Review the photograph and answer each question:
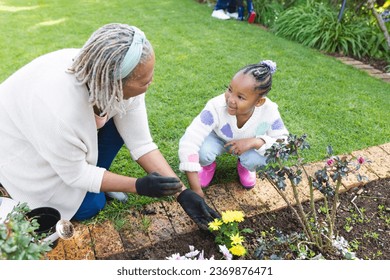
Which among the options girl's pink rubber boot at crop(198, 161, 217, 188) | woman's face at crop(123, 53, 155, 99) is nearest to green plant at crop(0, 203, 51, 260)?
woman's face at crop(123, 53, 155, 99)

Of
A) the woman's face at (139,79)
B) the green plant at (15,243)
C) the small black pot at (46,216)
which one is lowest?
the small black pot at (46,216)

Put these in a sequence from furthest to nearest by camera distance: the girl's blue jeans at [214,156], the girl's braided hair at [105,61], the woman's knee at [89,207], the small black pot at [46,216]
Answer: the girl's blue jeans at [214,156] < the woman's knee at [89,207] < the small black pot at [46,216] < the girl's braided hair at [105,61]

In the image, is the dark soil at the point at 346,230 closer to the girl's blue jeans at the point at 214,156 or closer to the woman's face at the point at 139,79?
the girl's blue jeans at the point at 214,156

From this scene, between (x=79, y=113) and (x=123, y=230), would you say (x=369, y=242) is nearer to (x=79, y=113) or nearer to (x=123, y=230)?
(x=123, y=230)

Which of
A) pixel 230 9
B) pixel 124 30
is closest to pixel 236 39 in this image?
pixel 230 9

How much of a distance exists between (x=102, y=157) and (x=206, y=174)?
0.64 metres

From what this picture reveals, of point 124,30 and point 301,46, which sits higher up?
point 124,30

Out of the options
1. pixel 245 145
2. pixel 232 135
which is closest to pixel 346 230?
pixel 245 145

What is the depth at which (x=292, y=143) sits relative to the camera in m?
1.62

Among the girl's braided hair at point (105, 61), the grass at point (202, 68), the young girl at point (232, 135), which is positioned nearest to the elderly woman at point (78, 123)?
the girl's braided hair at point (105, 61)

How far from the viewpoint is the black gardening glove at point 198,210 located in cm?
188

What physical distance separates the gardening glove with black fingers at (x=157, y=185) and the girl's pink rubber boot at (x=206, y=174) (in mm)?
592

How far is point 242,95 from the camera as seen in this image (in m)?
2.05
